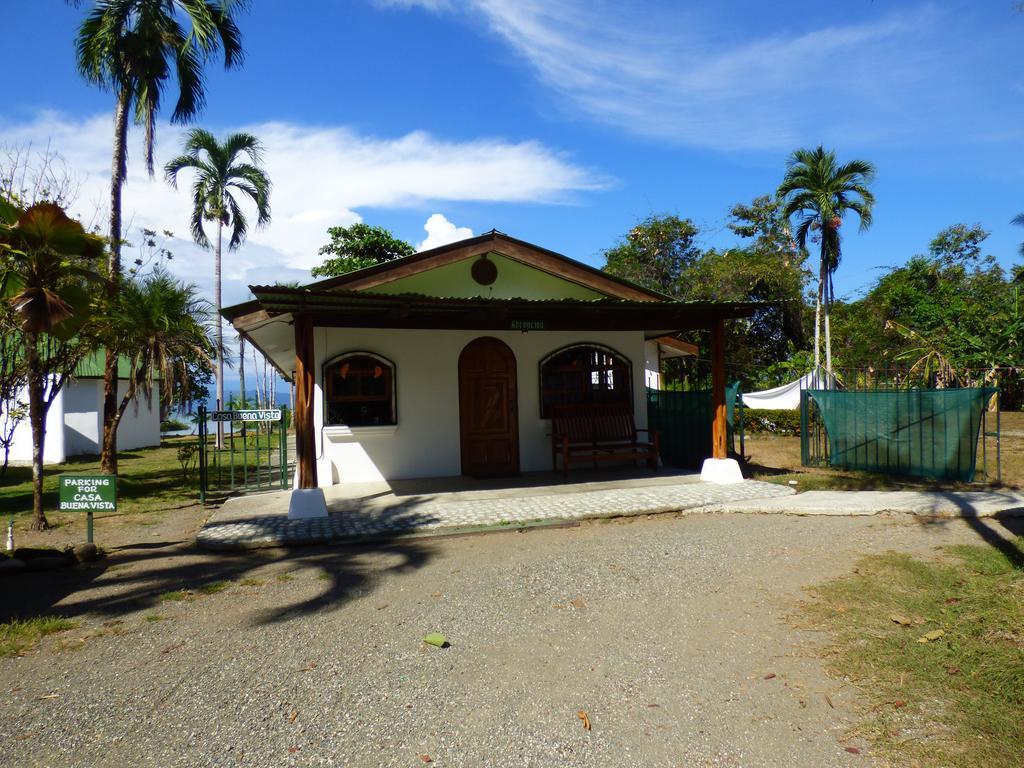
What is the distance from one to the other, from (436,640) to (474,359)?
298 inches

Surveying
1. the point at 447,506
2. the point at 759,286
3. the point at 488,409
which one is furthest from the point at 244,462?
the point at 759,286

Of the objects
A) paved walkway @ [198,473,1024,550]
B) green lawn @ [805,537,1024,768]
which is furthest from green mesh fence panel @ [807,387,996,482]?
green lawn @ [805,537,1024,768]

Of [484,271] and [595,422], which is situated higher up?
[484,271]

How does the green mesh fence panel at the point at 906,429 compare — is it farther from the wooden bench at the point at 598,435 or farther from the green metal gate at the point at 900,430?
the wooden bench at the point at 598,435

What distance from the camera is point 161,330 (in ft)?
33.5

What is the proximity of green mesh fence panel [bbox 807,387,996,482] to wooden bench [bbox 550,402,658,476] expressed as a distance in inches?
132

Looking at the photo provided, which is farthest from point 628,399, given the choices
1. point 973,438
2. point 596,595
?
point 596,595

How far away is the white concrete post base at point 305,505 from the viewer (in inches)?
323

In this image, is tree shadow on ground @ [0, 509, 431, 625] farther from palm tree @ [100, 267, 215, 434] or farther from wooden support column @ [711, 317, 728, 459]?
wooden support column @ [711, 317, 728, 459]

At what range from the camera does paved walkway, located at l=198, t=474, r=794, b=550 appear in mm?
7570

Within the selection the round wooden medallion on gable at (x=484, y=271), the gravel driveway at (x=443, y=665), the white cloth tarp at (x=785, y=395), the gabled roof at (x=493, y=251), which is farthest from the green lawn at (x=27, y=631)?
the white cloth tarp at (x=785, y=395)

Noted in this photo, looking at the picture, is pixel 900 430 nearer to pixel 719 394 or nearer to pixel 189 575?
pixel 719 394

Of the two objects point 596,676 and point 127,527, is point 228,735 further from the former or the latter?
point 127,527

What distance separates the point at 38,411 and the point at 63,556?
326 cm
